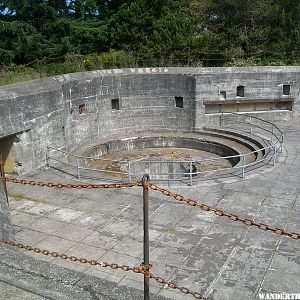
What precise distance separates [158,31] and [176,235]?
14.5 metres

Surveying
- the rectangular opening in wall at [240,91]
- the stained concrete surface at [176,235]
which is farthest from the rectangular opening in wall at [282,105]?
the stained concrete surface at [176,235]

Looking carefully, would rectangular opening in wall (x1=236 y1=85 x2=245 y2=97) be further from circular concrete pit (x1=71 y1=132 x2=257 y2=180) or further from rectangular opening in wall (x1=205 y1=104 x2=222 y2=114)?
circular concrete pit (x1=71 y1=132 x2=257 y2=180)

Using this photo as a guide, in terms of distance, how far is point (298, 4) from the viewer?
20094 mm

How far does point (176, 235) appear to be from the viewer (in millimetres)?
6605

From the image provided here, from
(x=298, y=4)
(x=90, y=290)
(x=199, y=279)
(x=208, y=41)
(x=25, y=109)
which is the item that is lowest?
(x=199, y=279)

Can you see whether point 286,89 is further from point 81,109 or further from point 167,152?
point 81,109

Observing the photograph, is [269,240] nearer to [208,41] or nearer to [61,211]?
[61,211]

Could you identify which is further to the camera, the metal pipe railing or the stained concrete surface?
the metal pipe railing

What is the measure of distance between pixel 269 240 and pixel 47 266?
3.59 meters

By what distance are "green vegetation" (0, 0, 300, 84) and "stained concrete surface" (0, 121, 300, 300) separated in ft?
31.6

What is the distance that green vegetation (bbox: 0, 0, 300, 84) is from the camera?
61.7ft

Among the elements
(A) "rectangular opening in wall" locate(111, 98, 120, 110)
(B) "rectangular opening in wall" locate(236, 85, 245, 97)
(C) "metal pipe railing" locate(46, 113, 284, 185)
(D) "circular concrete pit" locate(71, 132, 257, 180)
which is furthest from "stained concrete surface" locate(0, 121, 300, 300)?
(B) "rectangular opening in wall" locate(236, 85, 245, 97)

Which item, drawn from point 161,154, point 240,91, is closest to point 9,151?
point 161,154

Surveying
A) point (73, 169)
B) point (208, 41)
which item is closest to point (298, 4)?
point (208, 41)
